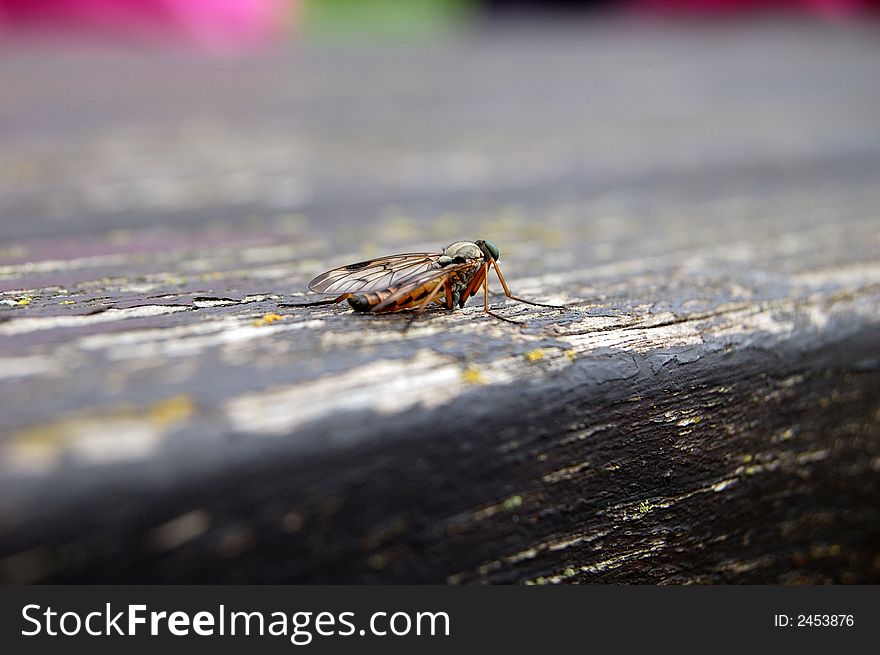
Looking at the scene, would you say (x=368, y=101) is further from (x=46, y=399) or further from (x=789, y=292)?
(x=46, y=399)

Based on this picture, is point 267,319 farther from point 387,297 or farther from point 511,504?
point 511,504

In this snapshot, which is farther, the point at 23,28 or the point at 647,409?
the point at 23,28

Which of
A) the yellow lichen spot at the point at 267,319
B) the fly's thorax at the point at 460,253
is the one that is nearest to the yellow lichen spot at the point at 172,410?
the yellow lichen spot at the point at 267,319

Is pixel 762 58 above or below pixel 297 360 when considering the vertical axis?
above

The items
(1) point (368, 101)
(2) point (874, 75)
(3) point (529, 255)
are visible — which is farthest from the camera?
(2) point (874, 75)

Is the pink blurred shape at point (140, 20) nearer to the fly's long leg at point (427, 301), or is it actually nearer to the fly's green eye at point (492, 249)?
the fly's green eye at point (492, 249)

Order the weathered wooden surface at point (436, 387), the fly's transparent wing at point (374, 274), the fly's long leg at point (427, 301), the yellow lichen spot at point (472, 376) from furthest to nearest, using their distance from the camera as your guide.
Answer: the fly's transparent wing at point (374, 274) → the fly's long leg at point (427, 301) → the yellow lichen spot at point (472, 376) → the weathered wooden surface at point (436, 387)

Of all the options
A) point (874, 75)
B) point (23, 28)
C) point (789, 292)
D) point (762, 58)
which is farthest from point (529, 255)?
point (23, 28)
